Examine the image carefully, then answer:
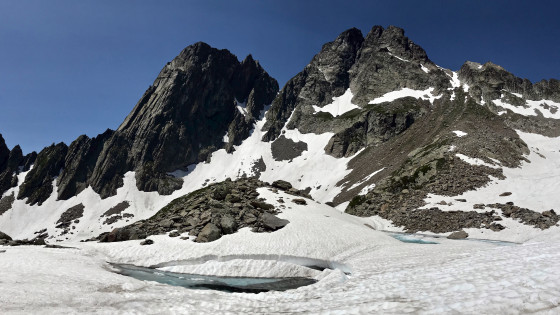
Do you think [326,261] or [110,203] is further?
[110,203]

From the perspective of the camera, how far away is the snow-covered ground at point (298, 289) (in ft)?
29.9

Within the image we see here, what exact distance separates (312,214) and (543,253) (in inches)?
1327

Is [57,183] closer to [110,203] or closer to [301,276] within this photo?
[110,203]

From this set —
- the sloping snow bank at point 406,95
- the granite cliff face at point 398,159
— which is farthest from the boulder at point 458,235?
the sloping snow bank at point 406,95

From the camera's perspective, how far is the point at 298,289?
56.7ft

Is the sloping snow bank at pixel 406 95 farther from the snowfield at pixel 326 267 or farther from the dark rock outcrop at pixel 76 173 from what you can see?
the dark rock outcrop at pixel 76 173

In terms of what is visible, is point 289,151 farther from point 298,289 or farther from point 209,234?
point 298,289

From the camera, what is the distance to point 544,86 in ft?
479

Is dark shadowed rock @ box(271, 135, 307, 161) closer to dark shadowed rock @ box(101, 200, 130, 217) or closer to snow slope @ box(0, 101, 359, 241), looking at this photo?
snow slope @ box(0, 101, 359, 241)

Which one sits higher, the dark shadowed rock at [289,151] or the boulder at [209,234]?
the dark shadowed rock at [289,151]

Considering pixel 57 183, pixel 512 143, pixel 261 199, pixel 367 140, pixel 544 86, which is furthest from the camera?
pixel 57 183

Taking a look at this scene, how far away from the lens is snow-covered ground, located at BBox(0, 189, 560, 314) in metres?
9.12

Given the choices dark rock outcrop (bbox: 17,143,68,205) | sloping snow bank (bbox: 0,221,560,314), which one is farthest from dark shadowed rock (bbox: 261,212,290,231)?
dark rock outcrop (bbox: 17,143,68,205)

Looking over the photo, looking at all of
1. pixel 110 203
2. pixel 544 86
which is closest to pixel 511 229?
pixel 544 86
